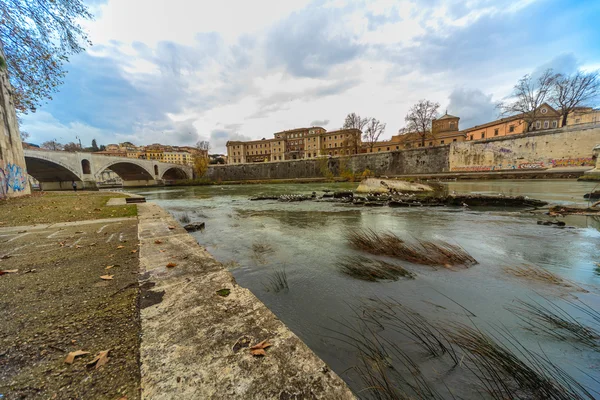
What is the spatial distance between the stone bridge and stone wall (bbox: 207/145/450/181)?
1418cm

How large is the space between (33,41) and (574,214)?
21267 millimetres

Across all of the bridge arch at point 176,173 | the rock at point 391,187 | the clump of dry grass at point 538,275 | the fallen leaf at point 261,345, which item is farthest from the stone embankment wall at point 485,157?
the fallen leaf at point 261,345

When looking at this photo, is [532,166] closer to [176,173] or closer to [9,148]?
[9,148]

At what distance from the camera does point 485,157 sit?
33.1m

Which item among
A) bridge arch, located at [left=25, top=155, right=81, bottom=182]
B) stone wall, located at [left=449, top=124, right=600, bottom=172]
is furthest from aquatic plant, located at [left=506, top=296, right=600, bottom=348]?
bridge arch, located at [left=25, top=155, right=81, bottom=182]

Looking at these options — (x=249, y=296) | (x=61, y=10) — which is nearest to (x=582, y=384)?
(x=249, y=296)

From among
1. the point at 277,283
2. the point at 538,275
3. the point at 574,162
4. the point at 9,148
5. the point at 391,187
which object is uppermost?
the point at 9,148

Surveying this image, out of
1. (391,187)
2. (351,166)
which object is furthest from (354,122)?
(391,187)

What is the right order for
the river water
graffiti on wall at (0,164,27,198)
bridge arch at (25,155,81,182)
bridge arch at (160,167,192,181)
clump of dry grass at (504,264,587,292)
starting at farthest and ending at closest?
bridge arch at (160,167,192,181)
bridge arch at (25,155,81,182)
graffiti on wall at (0,164,27,198)
clump of dry grass at (504,264,587,292)
the river water

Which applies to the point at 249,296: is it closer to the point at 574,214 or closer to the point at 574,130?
the point at 574,214

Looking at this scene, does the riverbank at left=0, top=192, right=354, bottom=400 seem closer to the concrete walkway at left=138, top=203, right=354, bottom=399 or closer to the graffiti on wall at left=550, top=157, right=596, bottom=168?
the concrete walkway at left=138, top=203, right=354, bottom=399

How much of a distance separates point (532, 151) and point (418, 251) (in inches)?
1499

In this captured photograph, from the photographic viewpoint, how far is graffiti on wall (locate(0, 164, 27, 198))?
1066 centimetres

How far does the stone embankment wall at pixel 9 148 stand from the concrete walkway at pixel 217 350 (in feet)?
49.6
